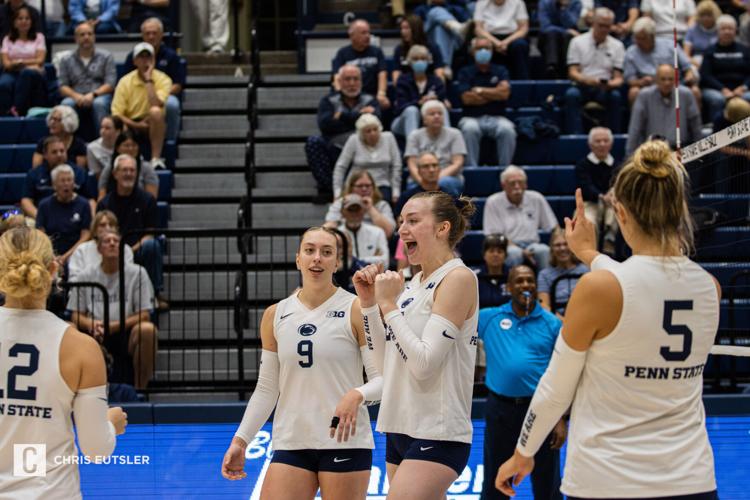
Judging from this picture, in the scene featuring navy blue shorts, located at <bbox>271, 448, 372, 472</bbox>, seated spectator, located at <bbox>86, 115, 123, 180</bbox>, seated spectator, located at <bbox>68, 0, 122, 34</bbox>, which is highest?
seated spectator, located at <bbox>68, 0, 122, 34</bbox>

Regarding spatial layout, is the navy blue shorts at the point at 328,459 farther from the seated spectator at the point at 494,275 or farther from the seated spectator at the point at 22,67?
the seated spectator at the point at 22,67

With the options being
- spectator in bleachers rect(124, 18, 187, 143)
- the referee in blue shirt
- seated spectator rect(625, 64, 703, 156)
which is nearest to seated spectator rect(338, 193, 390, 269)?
the referee in blue shirt

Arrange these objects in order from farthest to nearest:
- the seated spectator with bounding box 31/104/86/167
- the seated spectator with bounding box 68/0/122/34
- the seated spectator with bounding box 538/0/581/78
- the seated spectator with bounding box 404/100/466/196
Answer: the seated spectator with bounding box 68/0/122/34 → the seated spectator with bounding box 538/0/581/78 → the seated spectator with bounding box 31/104/86/167 → the seated spectator with bounding box 404/100/466/196

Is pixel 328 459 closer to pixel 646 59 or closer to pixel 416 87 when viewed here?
pixel 416 87

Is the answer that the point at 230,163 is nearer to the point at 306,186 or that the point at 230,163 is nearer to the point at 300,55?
the point at 306,186

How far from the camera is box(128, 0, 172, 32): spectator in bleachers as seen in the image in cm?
1528

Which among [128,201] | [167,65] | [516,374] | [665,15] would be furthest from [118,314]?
[665,15]

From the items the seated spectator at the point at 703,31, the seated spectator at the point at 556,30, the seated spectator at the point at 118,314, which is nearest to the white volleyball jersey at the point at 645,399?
the seated spectator at the point at 118,314

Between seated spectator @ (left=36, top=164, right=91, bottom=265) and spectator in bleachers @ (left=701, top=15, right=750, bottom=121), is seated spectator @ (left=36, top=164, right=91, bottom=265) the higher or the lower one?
the lower one

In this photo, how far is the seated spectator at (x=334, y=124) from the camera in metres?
12.3

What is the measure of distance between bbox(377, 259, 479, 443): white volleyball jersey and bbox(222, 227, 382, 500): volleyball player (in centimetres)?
24

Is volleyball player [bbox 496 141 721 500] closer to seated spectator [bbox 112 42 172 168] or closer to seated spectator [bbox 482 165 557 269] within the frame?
seated spectator [bbox 482 165 557 269]

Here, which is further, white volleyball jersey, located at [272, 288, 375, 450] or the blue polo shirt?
the blue polo shirt

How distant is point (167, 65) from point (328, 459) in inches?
364
